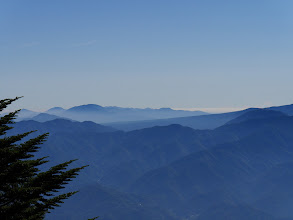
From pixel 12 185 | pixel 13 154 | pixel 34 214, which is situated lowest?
pixel 34 214

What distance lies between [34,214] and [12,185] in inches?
69.4

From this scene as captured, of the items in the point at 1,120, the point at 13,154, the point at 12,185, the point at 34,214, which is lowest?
the point at 34,214

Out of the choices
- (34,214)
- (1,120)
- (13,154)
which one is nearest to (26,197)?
(34,214)

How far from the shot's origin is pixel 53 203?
17.2 m

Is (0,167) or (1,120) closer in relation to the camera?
(0,167)

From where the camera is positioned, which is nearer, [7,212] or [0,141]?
[7,212]

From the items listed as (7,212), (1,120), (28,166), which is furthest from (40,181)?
(1,120)

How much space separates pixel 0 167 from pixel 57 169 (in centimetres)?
244

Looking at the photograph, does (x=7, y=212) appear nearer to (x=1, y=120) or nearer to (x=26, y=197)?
(x=26, y=197)

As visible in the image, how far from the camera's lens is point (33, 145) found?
17141mm

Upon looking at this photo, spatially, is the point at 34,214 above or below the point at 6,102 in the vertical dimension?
below

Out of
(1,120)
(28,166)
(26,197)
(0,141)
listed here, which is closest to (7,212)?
(26,197)

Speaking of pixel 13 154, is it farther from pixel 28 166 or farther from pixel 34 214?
pixel 34 214

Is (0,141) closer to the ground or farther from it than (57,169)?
farther from it
